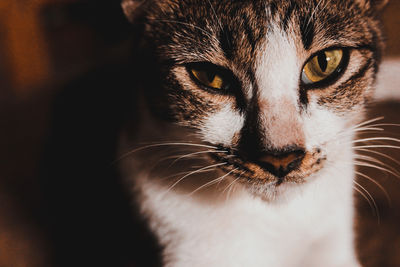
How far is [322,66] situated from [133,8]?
0.34 meters

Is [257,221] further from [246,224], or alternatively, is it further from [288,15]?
[288,15]

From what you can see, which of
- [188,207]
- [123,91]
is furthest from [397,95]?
[123,91]

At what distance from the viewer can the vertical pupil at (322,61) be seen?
1.65 feet

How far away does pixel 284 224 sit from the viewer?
0.64 m

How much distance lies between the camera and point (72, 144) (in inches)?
32.9

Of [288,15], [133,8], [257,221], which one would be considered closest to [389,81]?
[288,15]

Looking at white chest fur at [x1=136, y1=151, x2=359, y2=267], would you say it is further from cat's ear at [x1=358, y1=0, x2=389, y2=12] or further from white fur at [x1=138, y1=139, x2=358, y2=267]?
cat's ear at [x1=358, y1=0, x2=389, y2=12]

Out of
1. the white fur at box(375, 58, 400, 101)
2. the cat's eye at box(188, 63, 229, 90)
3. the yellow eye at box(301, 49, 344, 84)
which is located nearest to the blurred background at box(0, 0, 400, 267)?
the white fur at box(375, 58, 400, 101)

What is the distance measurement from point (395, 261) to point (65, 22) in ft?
2.65

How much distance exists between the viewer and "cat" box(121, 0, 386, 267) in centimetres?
48

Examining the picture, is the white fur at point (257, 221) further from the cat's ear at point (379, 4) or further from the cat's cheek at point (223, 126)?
the cat's ear at point (379, 4)

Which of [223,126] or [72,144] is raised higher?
[223,126]

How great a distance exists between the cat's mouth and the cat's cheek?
2 cm

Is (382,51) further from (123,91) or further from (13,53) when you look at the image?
(13,53)
